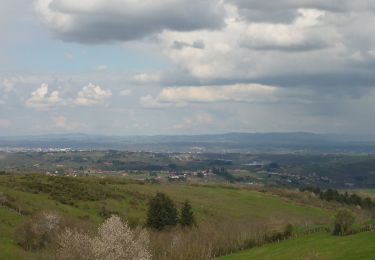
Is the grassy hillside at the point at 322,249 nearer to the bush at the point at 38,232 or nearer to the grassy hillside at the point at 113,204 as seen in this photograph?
the grassy hillside at the point at 113,204

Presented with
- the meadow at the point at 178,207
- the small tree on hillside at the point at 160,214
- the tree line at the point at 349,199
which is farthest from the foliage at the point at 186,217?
the tree line at the point at 349,199

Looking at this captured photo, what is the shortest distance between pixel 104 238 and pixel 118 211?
146 ft

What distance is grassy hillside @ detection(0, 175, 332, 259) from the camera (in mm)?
73000

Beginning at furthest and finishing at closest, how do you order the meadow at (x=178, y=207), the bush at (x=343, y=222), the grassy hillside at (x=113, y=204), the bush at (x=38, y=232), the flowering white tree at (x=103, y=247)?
1. the grassy hillside at (x=113, y=204)
2. the meadow at (x=178, y=207)
3. the bush at (x=38, y=232)
4. the bush at (x=343, y=222)
5. the flowering white tree at (x=103, y=247)

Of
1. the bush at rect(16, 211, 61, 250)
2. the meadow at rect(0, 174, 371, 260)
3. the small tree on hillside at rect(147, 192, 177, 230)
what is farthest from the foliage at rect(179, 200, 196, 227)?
the bush at rect(16, 211, 61, 250)

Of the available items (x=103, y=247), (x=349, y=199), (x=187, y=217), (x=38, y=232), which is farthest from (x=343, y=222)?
(x=349, y=199)

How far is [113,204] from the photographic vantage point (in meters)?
96.5

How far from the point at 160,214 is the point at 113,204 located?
1636cm

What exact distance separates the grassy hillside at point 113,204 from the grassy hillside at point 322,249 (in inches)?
508

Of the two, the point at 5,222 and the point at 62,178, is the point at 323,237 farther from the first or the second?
the point at 62,178

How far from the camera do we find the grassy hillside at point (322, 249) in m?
42.0

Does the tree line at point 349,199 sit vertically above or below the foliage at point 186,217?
below

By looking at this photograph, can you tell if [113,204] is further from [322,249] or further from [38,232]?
[322,249]

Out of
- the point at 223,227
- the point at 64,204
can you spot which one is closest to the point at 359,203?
the point at 223,227
